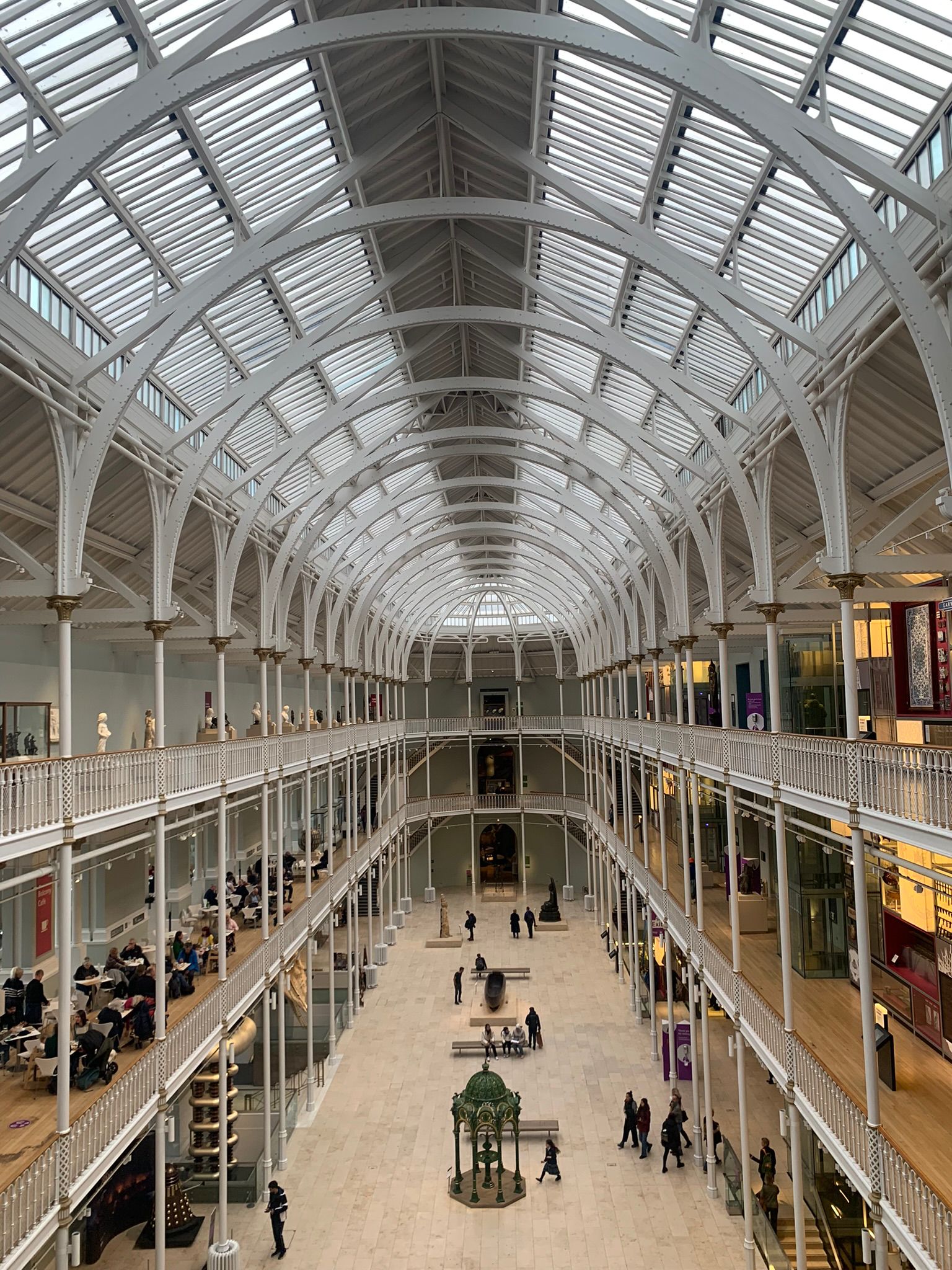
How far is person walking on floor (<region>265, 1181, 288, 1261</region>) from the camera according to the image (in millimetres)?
16656

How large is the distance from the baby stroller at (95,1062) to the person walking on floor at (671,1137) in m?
11.5

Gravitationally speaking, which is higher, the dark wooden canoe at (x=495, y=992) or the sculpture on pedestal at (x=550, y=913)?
the dark wooden canoe at (x=495, y=992)

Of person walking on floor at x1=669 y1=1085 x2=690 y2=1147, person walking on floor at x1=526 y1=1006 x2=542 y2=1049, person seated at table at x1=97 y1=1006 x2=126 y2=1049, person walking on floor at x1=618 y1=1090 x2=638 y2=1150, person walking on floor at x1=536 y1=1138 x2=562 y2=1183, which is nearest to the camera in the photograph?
person seated at table at x1=97 y1=1006 x2=126 y2=1049

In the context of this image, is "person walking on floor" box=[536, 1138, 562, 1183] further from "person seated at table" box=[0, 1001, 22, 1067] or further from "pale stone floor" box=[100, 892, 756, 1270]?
"person seated at table" box=[0, 1001, 22, 1067]

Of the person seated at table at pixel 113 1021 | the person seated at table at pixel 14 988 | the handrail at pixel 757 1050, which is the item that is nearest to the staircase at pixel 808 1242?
the handrail at pixel 757 1050

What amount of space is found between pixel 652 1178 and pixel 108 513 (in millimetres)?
17163

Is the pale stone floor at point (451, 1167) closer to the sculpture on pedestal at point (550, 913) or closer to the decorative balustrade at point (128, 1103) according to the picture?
the decorative balustrade at point (128, 1103)

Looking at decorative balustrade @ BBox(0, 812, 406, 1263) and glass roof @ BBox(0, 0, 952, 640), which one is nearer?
decorative balustrade @ BBox(0, 812, 406, 1263)

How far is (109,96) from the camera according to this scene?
1141 centimetres

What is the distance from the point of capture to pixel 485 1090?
19516 mm

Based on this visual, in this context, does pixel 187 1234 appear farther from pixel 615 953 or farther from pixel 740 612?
pixel 615 953

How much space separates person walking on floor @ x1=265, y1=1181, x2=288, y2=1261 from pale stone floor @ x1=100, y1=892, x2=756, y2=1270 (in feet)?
0.71

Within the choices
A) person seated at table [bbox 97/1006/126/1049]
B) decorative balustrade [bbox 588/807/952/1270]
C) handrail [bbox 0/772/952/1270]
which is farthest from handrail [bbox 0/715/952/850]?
handrail [bbox 0/772/952/1270]

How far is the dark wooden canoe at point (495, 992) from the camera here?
29797 millimetres
